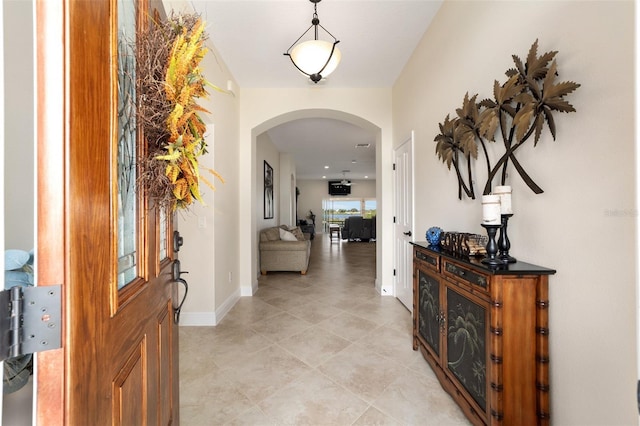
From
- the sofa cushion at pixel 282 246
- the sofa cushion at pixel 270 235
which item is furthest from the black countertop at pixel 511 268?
the sofa cushion at pixel 270 235

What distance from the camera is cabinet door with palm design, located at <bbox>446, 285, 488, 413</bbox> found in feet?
4.66

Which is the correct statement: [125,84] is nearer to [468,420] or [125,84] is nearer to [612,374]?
[612,374]

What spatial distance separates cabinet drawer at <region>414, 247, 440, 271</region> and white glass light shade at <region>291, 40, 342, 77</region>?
1772 mm

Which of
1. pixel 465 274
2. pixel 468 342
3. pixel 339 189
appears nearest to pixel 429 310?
pixel 468 342

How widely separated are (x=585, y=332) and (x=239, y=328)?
277 cm

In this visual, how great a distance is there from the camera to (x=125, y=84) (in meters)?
0.82

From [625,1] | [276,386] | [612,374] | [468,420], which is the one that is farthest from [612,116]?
[276,386]

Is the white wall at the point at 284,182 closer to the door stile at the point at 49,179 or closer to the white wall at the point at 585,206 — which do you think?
the white wall at the point at 585,206

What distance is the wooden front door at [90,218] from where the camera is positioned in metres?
0.51

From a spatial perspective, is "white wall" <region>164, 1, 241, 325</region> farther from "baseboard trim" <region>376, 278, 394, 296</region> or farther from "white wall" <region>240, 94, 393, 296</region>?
"baseboard trim" <region>376, 278, 394, 296</region>

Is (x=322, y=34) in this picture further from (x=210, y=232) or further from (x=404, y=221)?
(x=210, y=232)

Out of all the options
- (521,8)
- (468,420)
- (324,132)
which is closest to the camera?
(521,8)

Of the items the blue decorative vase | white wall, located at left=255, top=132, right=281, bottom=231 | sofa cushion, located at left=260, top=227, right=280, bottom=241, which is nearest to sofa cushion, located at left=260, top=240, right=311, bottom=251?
sofa cushion, located at left=260, top=227, right=280, bottom=241

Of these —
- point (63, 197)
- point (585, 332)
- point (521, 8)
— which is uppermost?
point (521, 8)
